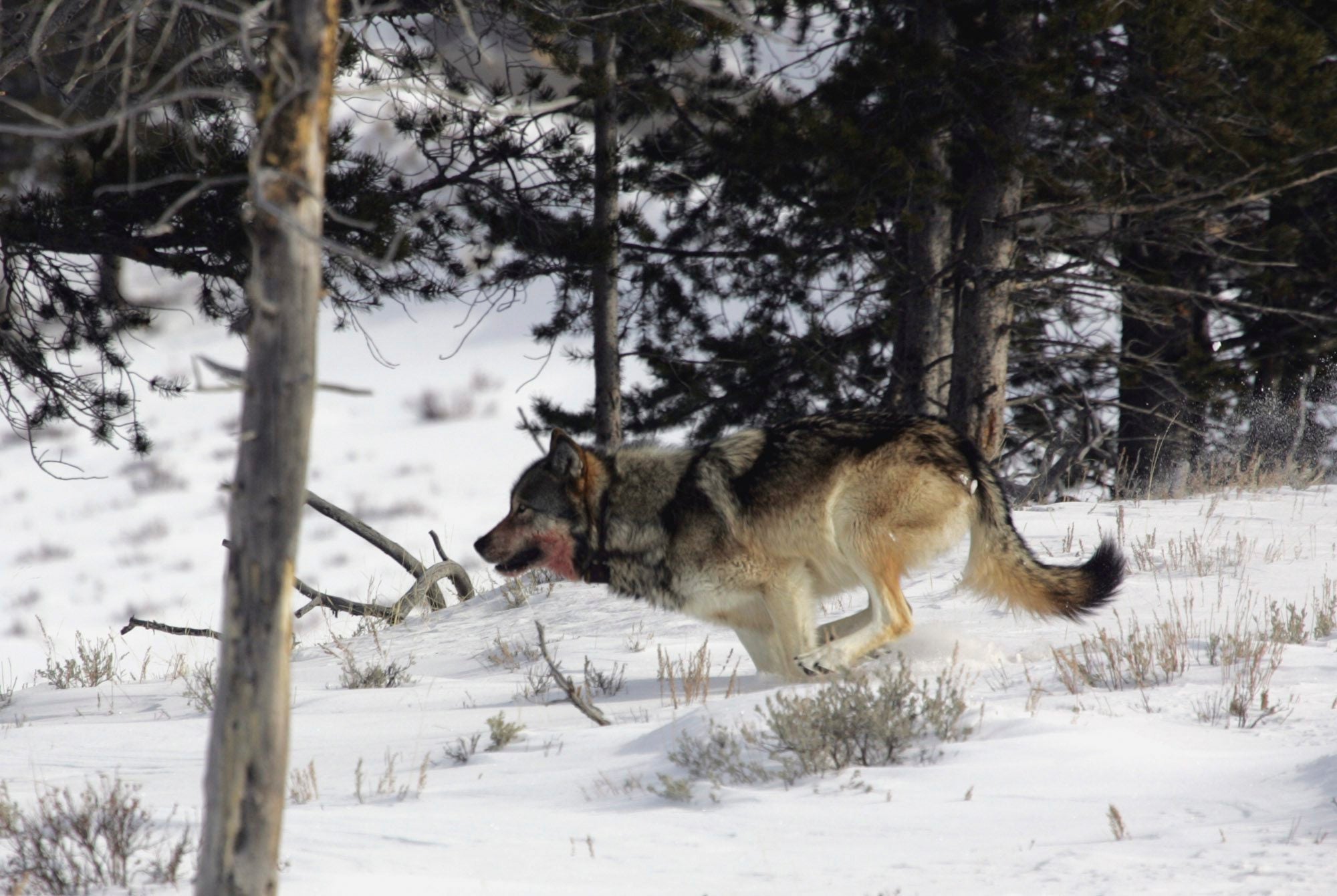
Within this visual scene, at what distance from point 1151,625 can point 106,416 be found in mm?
9383

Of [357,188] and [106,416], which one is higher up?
[357,188]

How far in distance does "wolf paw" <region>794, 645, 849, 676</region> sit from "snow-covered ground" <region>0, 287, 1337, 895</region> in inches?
14.4

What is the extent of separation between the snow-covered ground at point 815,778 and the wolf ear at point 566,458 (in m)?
1.23

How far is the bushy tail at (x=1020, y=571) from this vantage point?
5.86m

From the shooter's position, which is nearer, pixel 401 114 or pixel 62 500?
pixel 401 114

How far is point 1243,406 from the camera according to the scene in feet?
46.4

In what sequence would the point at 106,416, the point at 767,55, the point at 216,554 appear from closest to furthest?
the point at 106,416 → the point at 767,55 → the point at 216,554

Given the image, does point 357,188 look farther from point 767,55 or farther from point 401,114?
point 767,55

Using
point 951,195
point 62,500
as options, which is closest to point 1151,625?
point 951,195

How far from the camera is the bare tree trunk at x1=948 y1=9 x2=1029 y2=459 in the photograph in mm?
10930

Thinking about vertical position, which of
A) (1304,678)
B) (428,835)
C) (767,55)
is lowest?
(428,835)

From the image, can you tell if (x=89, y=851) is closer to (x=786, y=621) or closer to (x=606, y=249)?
(x=786, y=621)

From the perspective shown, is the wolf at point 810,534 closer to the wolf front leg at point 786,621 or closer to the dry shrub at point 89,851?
the wolf front leg at point 786,621

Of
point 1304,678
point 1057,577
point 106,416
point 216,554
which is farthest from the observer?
point 216,554
